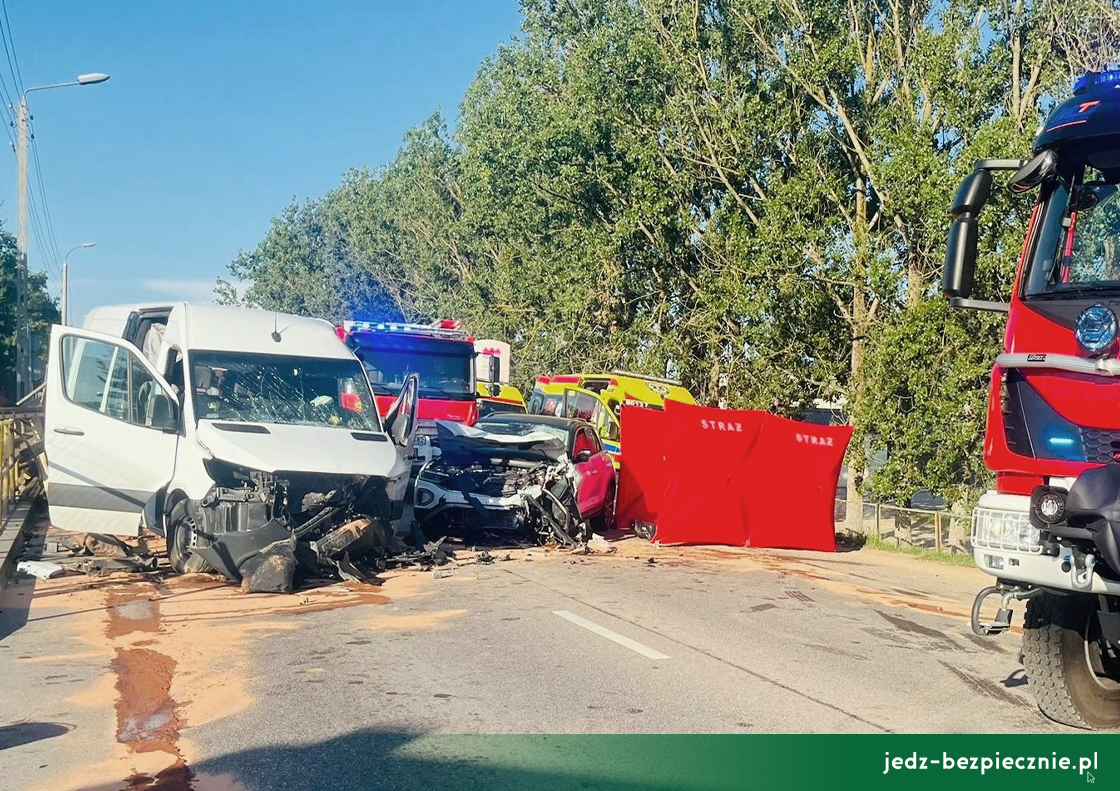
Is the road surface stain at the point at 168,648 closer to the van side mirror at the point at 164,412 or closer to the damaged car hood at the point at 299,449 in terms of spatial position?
the damaged car hood at the point at 299,449

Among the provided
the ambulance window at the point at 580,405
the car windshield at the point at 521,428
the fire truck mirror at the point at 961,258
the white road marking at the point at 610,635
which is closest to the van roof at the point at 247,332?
the car windshield at the point at 521,428

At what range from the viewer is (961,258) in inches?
250

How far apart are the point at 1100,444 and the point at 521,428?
1132 cm

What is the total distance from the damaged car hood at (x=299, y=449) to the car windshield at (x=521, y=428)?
4356 mm

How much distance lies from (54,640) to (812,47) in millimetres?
17620

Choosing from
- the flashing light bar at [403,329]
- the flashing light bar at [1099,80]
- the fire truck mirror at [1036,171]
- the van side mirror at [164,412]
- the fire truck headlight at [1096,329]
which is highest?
the flashing light bar at [1099,80]

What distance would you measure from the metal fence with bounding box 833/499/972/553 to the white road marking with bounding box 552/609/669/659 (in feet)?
29.5

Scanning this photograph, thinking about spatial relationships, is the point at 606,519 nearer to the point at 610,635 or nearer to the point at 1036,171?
the point at 610,635

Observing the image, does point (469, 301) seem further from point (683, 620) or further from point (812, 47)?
point (683, 620)

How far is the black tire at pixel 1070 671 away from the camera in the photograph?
624cm

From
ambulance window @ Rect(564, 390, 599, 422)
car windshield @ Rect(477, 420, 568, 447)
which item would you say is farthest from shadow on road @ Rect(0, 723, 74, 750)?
ambulance window @ Rect(564, 390, 599, 422)

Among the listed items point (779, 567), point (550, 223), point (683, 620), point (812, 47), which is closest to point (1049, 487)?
point (683, 620)

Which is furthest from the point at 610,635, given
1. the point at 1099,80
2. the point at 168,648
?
the point at 1099,80

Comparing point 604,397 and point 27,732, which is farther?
point 604,397
